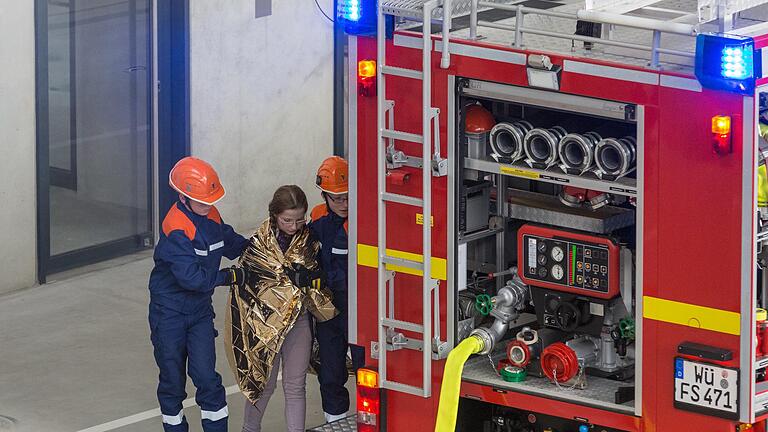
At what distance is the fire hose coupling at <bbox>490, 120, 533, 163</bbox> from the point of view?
741 centimetres

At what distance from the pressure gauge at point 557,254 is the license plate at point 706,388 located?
82 centimetres

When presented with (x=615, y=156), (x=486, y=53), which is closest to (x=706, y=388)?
(x=615, y=156)

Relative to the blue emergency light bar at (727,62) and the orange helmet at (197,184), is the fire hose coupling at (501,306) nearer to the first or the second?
the blue emergency light bar at (727,62)

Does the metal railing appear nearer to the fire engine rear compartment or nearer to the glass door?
the fire engine rear compartment

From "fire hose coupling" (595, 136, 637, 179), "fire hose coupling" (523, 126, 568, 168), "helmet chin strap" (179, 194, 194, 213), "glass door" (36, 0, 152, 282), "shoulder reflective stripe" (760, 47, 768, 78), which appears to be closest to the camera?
"shoulder reflective stripe" (760, 47, 768, 78)

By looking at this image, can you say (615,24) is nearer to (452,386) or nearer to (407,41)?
(407,41)

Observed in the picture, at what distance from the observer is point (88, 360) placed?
1159cm

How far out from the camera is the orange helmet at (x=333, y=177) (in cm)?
910

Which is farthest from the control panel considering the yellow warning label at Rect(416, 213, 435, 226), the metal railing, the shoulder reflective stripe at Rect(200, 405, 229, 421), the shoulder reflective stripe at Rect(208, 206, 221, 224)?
the shoulder reflective stripe at Rect(200, 405, 229, 421)

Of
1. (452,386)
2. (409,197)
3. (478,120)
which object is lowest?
(452,386)

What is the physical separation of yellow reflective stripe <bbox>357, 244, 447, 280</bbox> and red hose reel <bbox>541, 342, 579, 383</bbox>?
1.99 feet

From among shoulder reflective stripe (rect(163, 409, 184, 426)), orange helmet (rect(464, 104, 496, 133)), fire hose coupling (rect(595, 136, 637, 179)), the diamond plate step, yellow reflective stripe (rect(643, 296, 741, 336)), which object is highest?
orange helmet (rect(464, 104, 496, 133))

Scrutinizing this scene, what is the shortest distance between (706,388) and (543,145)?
1.33 metres

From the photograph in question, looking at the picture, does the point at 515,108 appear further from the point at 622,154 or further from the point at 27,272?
the point at 27,272
